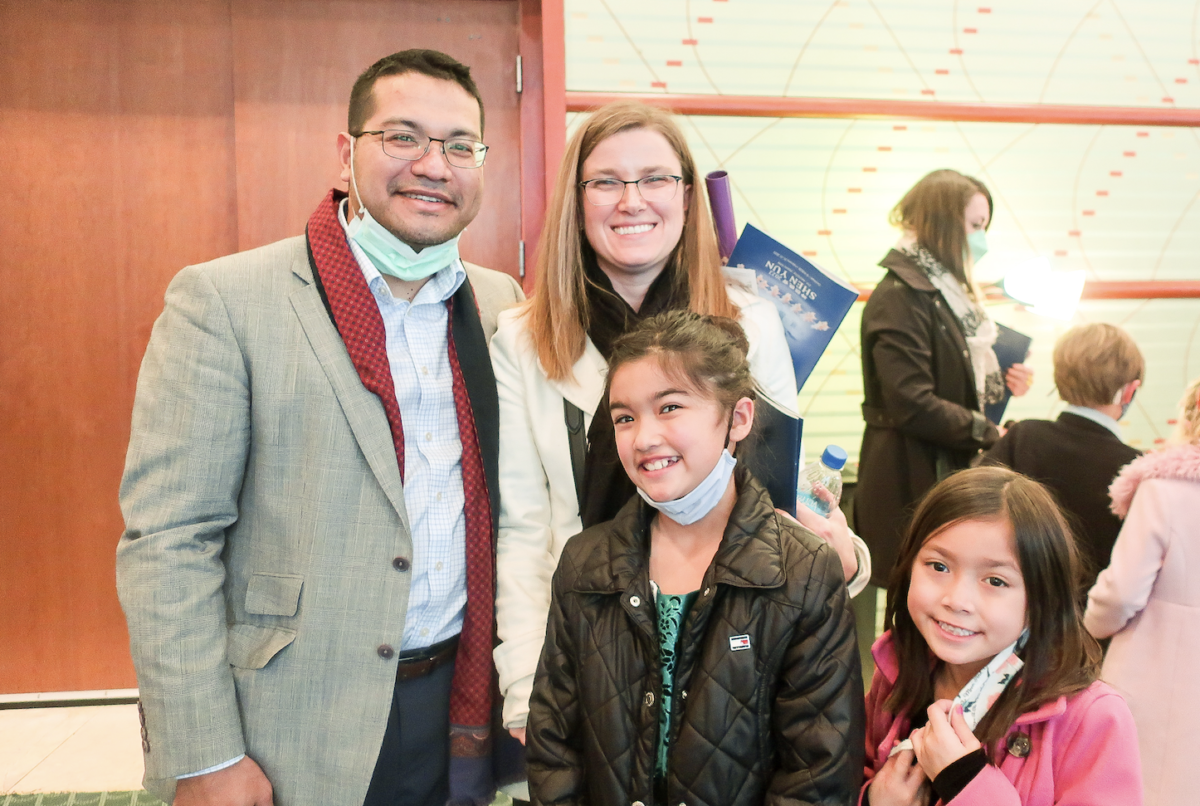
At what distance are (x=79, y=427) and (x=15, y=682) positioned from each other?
1029 millimetres

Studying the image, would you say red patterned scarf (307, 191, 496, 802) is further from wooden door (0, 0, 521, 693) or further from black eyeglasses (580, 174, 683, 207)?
wooden door (0, 0, 521, 693)

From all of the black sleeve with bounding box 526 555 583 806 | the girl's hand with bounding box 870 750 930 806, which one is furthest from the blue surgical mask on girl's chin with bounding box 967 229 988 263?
the black sleeve with bounding box 526 555 583 806

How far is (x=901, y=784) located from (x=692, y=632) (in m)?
0.46

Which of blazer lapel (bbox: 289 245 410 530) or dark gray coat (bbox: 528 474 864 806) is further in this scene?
blazer lapel (bbox: 289 245 410 530)

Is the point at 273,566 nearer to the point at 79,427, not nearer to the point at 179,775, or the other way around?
the point at 179,775

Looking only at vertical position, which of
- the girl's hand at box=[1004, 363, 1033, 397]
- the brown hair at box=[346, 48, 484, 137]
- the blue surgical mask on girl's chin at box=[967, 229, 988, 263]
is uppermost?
the brown hair at box=[346, 48, 484, 137]

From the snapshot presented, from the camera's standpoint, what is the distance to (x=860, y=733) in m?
1.27

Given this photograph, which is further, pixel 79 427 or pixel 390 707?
pixel 79 427

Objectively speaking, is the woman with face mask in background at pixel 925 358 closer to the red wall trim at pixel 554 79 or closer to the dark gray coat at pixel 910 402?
the dark gray coat at pixel 910 402

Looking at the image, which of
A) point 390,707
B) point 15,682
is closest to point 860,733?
point 390,707

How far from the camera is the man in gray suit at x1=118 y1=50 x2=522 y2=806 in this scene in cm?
136

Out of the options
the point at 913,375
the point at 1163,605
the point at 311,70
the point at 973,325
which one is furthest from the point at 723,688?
the point at 311,70

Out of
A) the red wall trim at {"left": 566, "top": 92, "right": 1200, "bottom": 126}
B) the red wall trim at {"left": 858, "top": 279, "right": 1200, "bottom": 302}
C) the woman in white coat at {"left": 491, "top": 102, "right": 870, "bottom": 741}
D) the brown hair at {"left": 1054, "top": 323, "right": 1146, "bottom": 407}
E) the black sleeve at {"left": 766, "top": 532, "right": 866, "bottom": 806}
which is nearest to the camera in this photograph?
the black sleeve at {"left": 766, "top": 532, "right": 866, "bottom": 806}

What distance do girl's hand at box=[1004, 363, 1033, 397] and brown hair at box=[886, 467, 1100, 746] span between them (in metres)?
1.56
